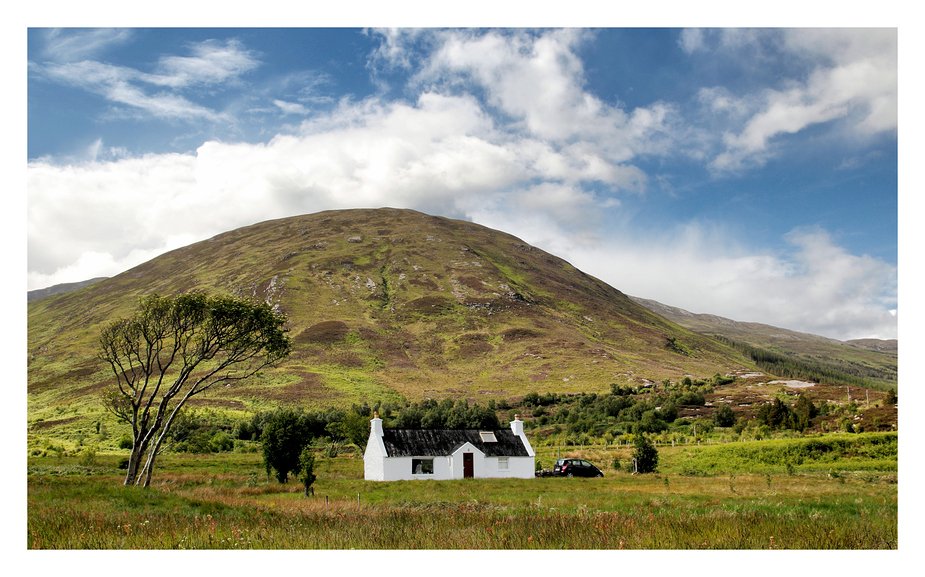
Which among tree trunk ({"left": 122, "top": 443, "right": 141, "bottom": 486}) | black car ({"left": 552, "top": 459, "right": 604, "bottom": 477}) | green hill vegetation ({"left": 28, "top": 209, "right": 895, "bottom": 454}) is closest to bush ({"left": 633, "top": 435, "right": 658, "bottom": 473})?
black car ({"left": 552, "top": 459, "right": 604, "bottom": 477})

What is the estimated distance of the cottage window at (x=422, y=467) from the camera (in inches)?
1624

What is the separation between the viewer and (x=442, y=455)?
A: 41.9 meters

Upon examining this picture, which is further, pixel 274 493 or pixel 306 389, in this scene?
pixel 306 389

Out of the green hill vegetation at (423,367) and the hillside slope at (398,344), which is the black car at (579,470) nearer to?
the green hill vegetation at (423,367)

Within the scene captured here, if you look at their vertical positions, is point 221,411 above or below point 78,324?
below

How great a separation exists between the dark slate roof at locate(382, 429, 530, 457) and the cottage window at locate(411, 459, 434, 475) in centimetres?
57

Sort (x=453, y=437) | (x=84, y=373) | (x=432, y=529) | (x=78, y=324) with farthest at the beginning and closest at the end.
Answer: (x=78, y=324), (x=84, y=373), (x=453, y=437), (x=432, y=529)

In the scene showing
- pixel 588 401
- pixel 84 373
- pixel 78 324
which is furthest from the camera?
pixel 78 324

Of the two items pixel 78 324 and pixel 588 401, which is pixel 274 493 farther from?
pixel 78 324

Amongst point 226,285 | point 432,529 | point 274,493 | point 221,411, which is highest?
point 226,285

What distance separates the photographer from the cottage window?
41.2 metres

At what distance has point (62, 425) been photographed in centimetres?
7769

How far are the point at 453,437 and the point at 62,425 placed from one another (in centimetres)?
6900

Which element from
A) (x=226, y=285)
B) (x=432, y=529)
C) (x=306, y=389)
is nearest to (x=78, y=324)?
(x=226, y=285)
